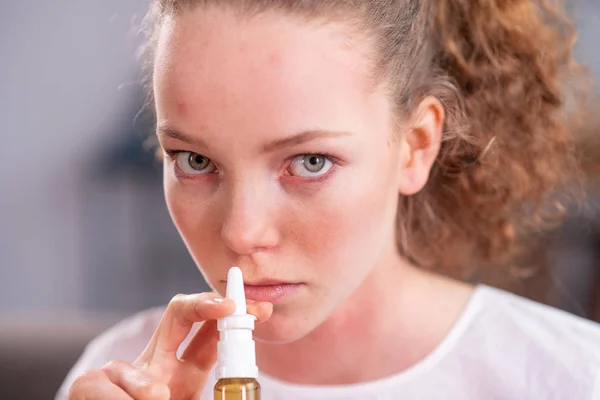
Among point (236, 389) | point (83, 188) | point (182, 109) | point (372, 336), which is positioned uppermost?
point (83, 188)

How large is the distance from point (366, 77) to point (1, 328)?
75 centimetres

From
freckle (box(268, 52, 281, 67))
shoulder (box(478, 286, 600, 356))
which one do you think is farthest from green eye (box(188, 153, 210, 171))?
shoulder (box(478, 286, 600, 356))

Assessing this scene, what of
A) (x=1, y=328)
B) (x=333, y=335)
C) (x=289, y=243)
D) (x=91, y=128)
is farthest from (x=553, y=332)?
(x=91, y=128)

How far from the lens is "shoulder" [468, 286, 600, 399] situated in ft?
2.67

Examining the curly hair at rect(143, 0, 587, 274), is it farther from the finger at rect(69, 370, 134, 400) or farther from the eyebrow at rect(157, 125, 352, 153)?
the finger at rect(69, 370, 134, 400)

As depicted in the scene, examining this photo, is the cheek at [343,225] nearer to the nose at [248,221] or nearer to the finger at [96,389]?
the nose at [248,221]

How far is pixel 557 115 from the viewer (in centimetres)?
97

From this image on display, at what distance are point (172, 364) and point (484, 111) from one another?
439 mm

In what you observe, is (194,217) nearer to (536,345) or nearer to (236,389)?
(236,389)

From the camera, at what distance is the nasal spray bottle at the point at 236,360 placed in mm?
582

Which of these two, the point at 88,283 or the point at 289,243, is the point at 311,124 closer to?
the point at 289,243

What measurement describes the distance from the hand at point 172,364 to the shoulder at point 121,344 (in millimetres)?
266

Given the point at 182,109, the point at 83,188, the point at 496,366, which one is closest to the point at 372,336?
the point at 496,366

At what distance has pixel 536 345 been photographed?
849 millimetres
